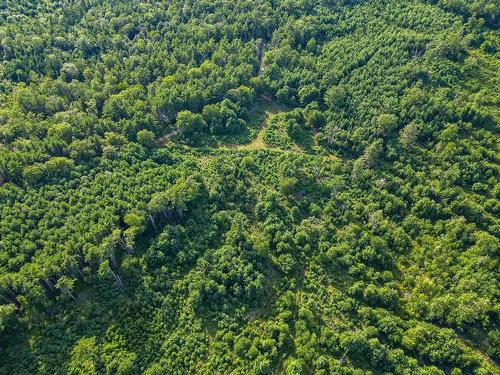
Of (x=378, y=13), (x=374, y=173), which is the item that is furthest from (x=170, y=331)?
(x=378, y=13)

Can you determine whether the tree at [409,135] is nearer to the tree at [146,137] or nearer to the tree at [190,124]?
the tree at [190,124]

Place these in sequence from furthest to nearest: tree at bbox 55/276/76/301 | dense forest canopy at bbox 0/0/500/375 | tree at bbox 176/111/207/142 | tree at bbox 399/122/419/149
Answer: tree at bbox 176/111/207/142
tree at bbox 399/122/419/149
tree at bbox 55/276/76/301
dense forest canopy at bbox 0/0/500/375

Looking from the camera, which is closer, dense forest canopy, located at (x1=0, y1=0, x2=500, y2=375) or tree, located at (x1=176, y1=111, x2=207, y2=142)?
dense forest canopy, located at (x1=0, y1=0, x2=500, y2=375)

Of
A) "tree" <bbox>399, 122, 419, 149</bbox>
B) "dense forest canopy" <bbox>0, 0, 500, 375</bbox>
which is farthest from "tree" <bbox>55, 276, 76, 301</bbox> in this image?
"tree" <bbox>399, 122, 419, 149</bbox>

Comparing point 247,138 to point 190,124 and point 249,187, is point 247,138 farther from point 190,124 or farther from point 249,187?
point 249,187

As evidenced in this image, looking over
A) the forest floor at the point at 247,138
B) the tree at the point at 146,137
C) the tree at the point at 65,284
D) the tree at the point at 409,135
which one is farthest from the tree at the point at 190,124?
the tree at the point at 409,135

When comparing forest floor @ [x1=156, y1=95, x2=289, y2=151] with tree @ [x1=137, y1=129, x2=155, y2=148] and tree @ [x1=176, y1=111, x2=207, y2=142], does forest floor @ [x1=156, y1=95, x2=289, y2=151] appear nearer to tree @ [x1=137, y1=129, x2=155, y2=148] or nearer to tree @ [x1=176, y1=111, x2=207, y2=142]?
tree @ [x1=176, y1=111, x2=207, y2=142]

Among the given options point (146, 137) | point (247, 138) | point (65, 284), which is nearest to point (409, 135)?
point (247, 138)

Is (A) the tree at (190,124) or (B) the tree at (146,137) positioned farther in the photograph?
(A) the tree at (190,124)

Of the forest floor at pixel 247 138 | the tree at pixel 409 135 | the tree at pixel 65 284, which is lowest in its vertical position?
the tree at pixel 65 284
